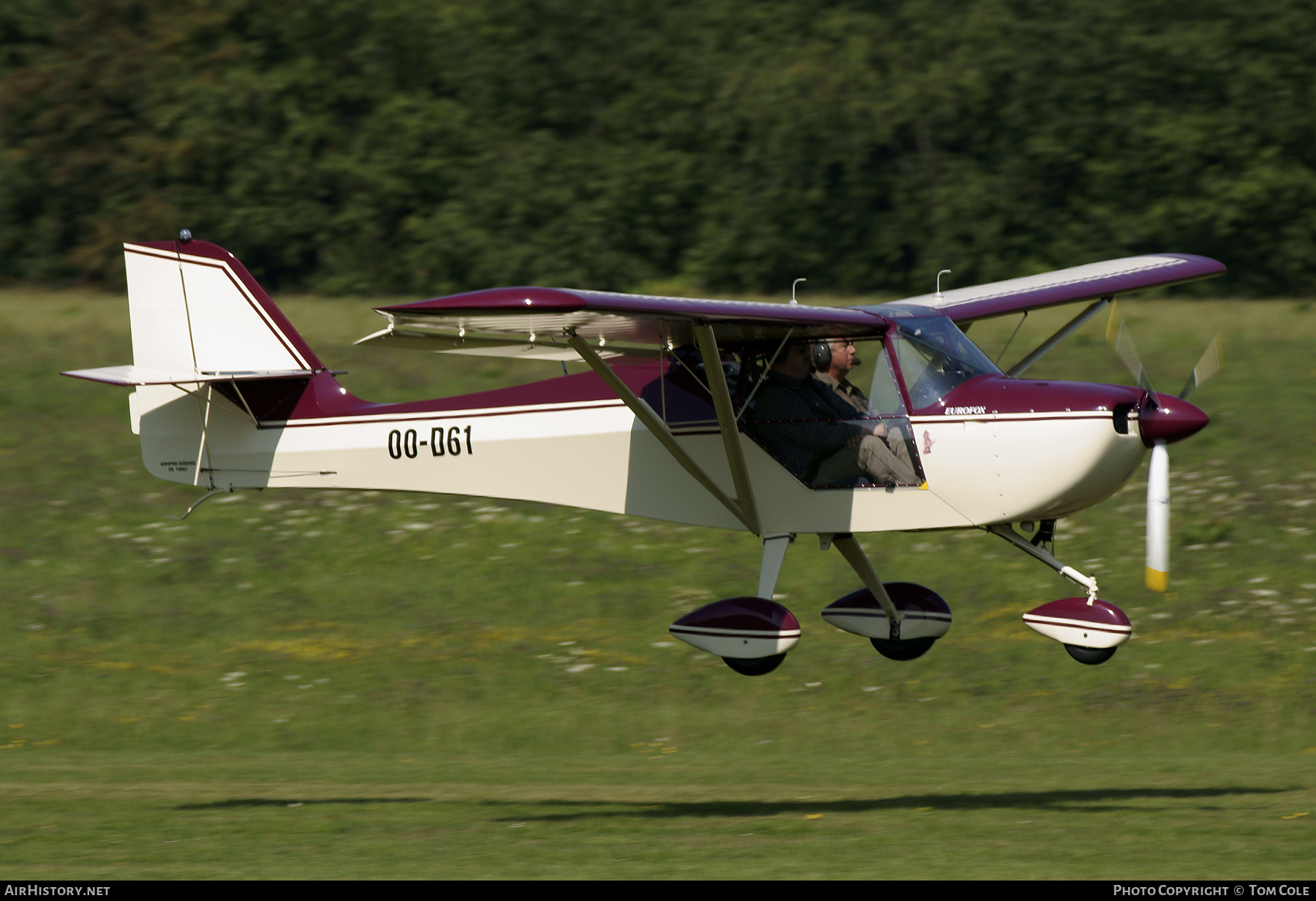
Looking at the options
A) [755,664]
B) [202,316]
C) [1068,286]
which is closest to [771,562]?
[755,664]

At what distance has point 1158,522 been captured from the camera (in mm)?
10000

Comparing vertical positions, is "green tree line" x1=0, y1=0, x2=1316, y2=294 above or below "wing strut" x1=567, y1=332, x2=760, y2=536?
above

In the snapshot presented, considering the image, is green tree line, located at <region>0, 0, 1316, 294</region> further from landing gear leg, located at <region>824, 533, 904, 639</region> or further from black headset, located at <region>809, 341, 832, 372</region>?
black headset, located at <region>809, 341, 832, 372</region>

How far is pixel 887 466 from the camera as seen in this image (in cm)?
1074

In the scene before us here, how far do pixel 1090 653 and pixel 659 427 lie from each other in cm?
343

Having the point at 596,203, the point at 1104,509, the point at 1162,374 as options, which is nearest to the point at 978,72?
the point at 596,203

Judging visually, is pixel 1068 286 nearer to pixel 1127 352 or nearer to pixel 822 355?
pixel 1127 352

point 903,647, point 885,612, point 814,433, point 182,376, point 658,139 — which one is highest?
point 658,139

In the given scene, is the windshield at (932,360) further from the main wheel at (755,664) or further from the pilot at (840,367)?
the main wheel at (755,664)

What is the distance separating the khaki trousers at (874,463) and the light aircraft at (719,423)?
0.01 m

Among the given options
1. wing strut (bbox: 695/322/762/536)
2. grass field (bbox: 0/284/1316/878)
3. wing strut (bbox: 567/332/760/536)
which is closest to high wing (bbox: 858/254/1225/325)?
wing strut (bbox: 695/322/762/536)

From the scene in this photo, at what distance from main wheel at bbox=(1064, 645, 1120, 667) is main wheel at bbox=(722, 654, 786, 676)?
204 cm

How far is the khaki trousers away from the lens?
10.7 meters

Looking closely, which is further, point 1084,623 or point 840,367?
point 840,367
